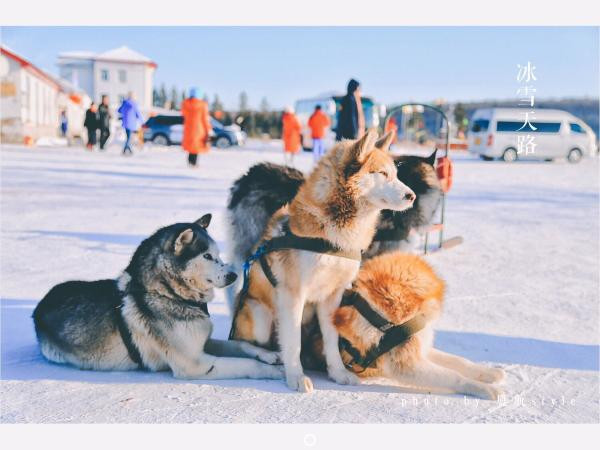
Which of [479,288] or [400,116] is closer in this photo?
[479,288]

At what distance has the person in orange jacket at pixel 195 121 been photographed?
11.7m

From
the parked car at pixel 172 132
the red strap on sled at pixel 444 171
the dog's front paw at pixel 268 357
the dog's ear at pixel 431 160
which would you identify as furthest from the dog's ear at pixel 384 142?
the parked car at pixel 172 132

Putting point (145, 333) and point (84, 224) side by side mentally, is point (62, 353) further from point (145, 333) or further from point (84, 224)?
point (84, 224)

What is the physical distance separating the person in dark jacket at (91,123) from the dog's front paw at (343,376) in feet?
47.9

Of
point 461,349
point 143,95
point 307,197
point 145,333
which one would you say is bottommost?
point 461,349

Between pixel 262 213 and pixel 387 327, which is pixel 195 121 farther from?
pixel 387 327

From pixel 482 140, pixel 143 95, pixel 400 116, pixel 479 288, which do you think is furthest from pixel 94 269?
pixel 400 116

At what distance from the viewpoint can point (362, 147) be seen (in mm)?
2523

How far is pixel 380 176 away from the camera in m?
2.61

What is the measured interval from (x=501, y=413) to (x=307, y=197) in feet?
4.32

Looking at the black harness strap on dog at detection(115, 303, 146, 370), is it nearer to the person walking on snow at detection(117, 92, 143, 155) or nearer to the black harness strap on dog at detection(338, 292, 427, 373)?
the black harness strap on dog at detection(338, 292, 427, 373)

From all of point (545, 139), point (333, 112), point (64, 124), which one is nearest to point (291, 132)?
point (333, 112)

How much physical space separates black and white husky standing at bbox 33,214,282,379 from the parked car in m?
22.8

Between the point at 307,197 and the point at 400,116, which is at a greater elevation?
the point at 400,116
